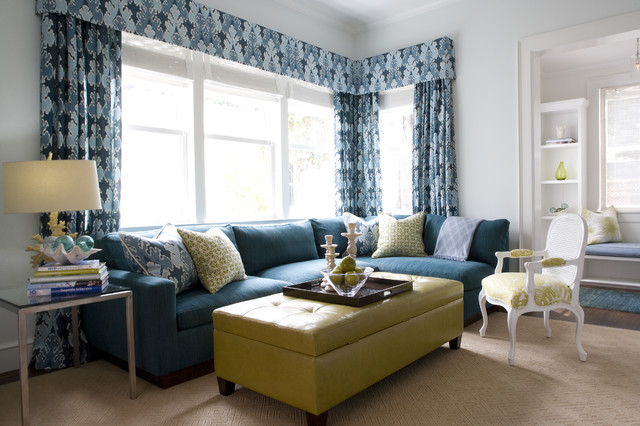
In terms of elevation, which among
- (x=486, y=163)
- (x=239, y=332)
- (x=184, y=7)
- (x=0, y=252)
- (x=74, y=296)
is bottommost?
(x=239, y=332)

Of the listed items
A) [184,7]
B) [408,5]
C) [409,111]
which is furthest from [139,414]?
[408,5]

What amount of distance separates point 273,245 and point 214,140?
114cm

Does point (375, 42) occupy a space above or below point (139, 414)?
above

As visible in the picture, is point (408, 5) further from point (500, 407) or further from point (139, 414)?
point (139, 414)

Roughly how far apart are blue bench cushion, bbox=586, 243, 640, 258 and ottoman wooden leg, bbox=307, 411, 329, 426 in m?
4.63

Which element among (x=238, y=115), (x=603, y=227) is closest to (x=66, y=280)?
(x=238, y=115)

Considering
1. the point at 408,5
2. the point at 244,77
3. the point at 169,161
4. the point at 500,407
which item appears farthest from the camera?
the point at 408,5

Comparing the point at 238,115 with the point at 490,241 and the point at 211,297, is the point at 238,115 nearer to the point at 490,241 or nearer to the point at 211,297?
the point at 211,297

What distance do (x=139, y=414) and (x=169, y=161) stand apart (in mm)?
2194

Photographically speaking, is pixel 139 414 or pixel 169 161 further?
pixel 169 161

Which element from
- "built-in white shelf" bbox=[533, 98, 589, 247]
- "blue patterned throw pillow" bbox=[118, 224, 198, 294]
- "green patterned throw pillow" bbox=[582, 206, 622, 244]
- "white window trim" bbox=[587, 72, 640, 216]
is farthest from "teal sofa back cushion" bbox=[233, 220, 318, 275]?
"white window trim" bbox=[587, 72, 640, 216]

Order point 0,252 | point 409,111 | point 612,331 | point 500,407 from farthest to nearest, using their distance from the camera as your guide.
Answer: point 409,111
point 612,331
point 0,252
point 500,407

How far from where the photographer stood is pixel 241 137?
4.39 meters

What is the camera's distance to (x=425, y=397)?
2354 millimetres
